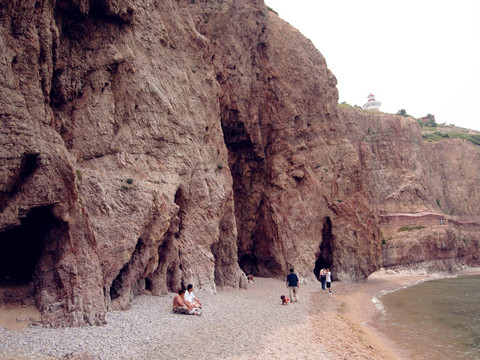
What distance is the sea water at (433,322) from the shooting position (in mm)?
14008

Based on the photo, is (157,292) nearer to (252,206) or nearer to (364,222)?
(252,206)

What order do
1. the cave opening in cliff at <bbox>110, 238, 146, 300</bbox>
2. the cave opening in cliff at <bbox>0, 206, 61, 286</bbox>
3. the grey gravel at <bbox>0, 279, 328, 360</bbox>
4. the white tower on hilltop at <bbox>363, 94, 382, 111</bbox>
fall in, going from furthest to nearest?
1. the white tower on hilltop at <bbox>363, 94, 382, 111</bbox>
2. the cave opening in cliff at <bbox>110, 238, 146, 300</bbox>
3. the cave opening in cliff at <bbox>0, 206, 61, 286</bbox>
4. the grey gravel at <bbox>0, 279, 328, 360</bbox>

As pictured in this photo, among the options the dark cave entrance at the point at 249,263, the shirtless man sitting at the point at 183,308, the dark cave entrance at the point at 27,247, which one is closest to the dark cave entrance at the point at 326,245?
the dark cave entrance at the point at 249,263

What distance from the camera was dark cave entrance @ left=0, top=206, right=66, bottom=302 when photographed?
453 inches

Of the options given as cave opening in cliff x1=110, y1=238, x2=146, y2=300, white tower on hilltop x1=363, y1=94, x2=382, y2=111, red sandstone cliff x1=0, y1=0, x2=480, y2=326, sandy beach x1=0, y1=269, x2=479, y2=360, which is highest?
white tower on hilltop x1=363, y1=94, x2=382, y2=111

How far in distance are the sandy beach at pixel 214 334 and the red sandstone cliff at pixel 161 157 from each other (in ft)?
3.09

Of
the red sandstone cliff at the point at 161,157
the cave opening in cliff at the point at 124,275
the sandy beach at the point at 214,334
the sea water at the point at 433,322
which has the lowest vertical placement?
the sea water at the point at 433,322

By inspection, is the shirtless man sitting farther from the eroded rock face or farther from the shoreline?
the eroded rock face

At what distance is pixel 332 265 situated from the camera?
3116 cm

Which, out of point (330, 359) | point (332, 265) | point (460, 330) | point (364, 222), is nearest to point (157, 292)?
point (330, 359)

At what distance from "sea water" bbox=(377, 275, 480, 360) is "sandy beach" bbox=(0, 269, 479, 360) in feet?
3.05

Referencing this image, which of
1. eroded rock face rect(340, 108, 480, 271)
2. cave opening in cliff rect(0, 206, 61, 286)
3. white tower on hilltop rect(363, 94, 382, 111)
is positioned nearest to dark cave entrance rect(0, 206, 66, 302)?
cave opening in cliff rect(0, 206, 61, 286)

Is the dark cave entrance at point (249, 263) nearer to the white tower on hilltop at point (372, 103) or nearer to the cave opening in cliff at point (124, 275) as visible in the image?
the cave opening in cliff at point (124, 275)

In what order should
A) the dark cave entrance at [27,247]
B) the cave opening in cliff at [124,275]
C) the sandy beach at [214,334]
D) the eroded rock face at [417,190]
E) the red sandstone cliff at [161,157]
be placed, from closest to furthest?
the sandy beach at [214,334] → the red sandstone cliff at [161,157] → the dark cave entrance at [27,247] → the cave opening in cliff at [124,275] → the eroded rock face at [417,190]
